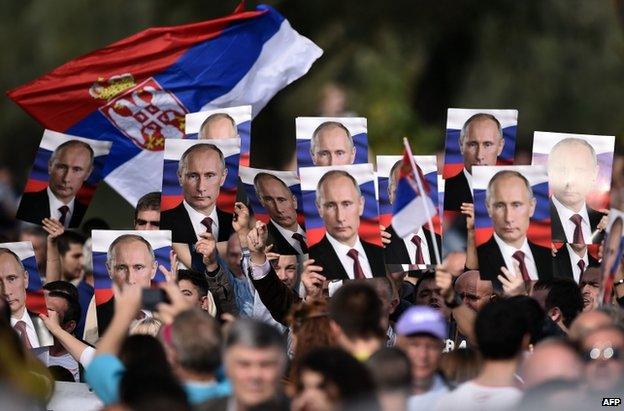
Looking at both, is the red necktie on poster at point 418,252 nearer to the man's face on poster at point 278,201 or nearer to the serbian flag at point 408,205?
the serbian flag at point 408,205

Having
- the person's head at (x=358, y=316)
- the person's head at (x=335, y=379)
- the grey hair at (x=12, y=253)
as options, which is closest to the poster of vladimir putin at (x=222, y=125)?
the grey hair at (x=12, y=253)

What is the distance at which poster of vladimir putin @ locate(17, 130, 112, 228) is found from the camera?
1066 cm

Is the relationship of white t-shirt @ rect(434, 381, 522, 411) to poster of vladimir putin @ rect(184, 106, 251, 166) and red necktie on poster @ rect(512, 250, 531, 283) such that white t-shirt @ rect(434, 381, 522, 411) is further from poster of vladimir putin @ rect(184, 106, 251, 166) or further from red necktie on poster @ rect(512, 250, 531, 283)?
poster of vladimir putin @ rect(184, 106, 251, 166)

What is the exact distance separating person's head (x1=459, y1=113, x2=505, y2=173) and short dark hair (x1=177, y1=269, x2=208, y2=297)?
169 cm

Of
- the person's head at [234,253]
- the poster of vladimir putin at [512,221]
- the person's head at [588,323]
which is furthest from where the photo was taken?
the person's head at [234,253]

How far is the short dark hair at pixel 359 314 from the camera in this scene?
7.01 m

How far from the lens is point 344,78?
1062 inches

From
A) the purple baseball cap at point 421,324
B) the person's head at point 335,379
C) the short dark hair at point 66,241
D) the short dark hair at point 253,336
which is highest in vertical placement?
the short dark hair at point 66,241

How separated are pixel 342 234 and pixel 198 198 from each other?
98 centimetres

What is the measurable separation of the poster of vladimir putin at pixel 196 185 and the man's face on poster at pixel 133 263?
430 mm

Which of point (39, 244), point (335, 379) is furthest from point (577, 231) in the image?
point (39, 244)

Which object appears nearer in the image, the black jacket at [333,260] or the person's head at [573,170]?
the black jacket at [333,260]

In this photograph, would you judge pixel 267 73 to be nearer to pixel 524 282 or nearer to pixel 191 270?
pixel 191 270

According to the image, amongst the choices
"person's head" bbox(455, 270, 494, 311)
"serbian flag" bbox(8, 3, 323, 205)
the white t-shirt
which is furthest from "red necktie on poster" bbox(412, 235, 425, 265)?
the white t-shirt
